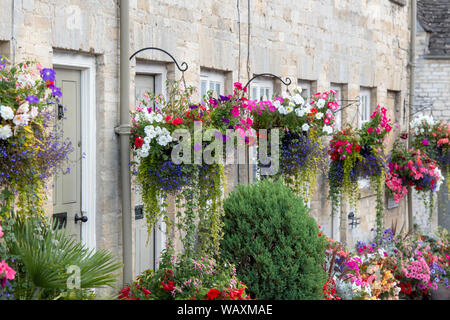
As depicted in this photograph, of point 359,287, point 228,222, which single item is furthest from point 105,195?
point 359,287

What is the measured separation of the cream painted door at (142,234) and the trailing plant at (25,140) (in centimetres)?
193

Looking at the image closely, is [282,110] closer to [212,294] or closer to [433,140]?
[212,294]

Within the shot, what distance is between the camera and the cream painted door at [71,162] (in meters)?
6.27

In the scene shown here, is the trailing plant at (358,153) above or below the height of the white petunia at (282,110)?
below

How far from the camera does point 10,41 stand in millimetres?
5566

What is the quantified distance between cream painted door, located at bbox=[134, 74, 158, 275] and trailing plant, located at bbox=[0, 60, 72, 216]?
76.1 inches

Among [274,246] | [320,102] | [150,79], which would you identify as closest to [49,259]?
[274,246]

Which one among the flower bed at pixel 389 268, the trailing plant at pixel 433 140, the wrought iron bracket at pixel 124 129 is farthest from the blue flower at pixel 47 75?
the trailing plant at pixel 433 140

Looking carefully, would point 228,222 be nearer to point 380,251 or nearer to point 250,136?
point 250,136

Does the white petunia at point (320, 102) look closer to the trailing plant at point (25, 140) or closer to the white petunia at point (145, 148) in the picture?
the white petunia at point (145, 148)

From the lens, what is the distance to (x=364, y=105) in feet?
41.1

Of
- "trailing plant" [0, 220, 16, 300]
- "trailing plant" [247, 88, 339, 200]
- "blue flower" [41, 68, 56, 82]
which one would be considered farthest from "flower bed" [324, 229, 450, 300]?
"blue flower" [41, 68, 56, 82]

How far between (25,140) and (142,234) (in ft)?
8.54

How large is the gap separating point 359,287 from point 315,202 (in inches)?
95.2
